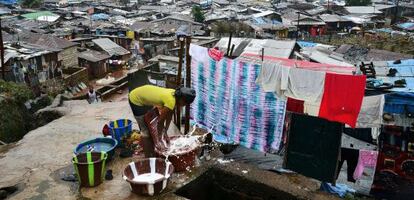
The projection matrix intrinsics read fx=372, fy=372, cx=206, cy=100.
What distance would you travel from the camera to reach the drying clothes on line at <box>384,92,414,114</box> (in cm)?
662

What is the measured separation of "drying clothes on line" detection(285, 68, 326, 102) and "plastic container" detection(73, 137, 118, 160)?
3400 millimetres

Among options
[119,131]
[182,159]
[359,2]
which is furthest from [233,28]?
[359,2]

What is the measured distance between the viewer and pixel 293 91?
6789 millimetres

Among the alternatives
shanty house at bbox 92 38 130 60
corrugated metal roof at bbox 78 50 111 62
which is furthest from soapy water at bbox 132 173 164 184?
shanty house at bbox 92 38 130 60

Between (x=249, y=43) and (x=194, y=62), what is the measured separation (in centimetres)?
681

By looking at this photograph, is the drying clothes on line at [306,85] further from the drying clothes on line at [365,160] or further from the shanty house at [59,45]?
the shanty house at [59,45]

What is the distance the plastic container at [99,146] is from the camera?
677cm

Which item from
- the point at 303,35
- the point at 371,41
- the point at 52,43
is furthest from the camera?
the point at 303,35

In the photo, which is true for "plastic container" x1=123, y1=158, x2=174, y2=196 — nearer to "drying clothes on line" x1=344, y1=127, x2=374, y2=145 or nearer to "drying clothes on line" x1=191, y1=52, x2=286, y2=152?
"drying clothes on line" x1=191, y1=52, x2=286, y2=152

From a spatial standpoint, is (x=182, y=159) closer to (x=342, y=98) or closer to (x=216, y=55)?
(x=216, y=55)

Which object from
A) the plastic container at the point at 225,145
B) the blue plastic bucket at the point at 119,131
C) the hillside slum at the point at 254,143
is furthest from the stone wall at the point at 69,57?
the plastic container at the point at 225,145

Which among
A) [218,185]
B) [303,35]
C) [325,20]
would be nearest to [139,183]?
[218,185]

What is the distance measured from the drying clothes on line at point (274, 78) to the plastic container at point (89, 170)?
3159 millimetres

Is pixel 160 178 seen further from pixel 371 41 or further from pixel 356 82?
pixel 371 41
